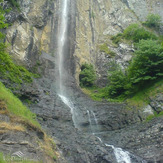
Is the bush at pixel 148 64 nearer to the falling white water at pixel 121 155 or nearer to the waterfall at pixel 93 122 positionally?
the waterfall at pixel 93 122

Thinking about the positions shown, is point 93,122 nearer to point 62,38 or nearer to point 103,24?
point 62,38

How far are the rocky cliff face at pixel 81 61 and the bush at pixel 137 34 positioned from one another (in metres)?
2.08

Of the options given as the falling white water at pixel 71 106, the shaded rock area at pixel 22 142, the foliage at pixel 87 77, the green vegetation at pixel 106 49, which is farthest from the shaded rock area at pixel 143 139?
the green vegetation at pixel 106 49

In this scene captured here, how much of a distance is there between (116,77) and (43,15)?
12.4 meters

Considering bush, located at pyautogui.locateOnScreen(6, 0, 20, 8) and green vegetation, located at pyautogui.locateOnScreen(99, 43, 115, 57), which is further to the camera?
green vegetation, located at pyautogui.locateOnScreen(99, 43, 115, 57)

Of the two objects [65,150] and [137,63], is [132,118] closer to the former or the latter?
[137,63]

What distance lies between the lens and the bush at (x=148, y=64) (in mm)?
18156

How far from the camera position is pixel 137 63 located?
1945 cm

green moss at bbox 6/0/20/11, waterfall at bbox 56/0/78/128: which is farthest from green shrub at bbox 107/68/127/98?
green moss at bbox 6/0/20/11

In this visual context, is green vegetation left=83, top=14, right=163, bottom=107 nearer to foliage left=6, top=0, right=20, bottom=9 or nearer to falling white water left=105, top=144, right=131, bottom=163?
falling white water left=105, top=144, right=131, bottom=163

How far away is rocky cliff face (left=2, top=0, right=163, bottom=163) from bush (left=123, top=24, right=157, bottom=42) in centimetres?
208

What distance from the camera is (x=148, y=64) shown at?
18.6 m

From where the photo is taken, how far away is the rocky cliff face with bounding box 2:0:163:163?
41.4ft

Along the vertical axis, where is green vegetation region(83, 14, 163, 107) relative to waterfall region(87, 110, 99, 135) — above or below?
above
